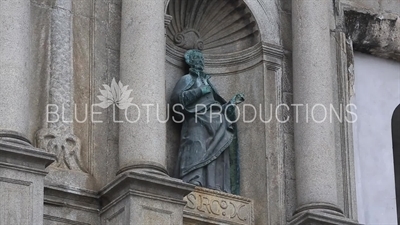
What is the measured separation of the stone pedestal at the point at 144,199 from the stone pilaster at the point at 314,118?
4.91 feet

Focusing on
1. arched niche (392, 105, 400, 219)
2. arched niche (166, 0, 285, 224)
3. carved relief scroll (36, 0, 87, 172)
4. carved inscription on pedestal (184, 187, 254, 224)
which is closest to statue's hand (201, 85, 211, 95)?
arched niche (166, 0, 285, 224)

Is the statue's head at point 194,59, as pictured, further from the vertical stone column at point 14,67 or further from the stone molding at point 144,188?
the vertical stone column at point 14,67

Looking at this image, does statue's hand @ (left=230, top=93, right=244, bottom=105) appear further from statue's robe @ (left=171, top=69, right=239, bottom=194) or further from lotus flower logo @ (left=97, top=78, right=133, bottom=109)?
lotus flower logo @ (left=97, top=78, right=133, bottom=109)

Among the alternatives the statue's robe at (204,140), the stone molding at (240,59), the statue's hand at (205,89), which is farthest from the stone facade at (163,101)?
the statue's hand at (205,89)

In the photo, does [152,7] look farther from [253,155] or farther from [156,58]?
[253,155]

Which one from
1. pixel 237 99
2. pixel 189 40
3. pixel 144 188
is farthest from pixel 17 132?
pixel 189 40

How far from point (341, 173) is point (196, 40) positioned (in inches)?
82.2

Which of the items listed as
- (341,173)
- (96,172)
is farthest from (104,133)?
(341,173)

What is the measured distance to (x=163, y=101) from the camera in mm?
15875

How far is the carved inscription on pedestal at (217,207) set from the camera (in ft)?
52.7

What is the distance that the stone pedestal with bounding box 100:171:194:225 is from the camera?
15.0 meters

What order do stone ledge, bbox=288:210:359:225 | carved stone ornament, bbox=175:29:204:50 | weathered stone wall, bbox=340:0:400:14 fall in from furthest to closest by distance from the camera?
weathered stone wall, bbox=340:0:400:14, carved stone ornament, bbox=175:29:204:50, stone ledge, bbox=288:210:359:225

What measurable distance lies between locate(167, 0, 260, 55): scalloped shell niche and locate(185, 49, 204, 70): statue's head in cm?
14

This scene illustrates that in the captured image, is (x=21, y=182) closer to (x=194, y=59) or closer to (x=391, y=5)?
(x=194, y=59)
